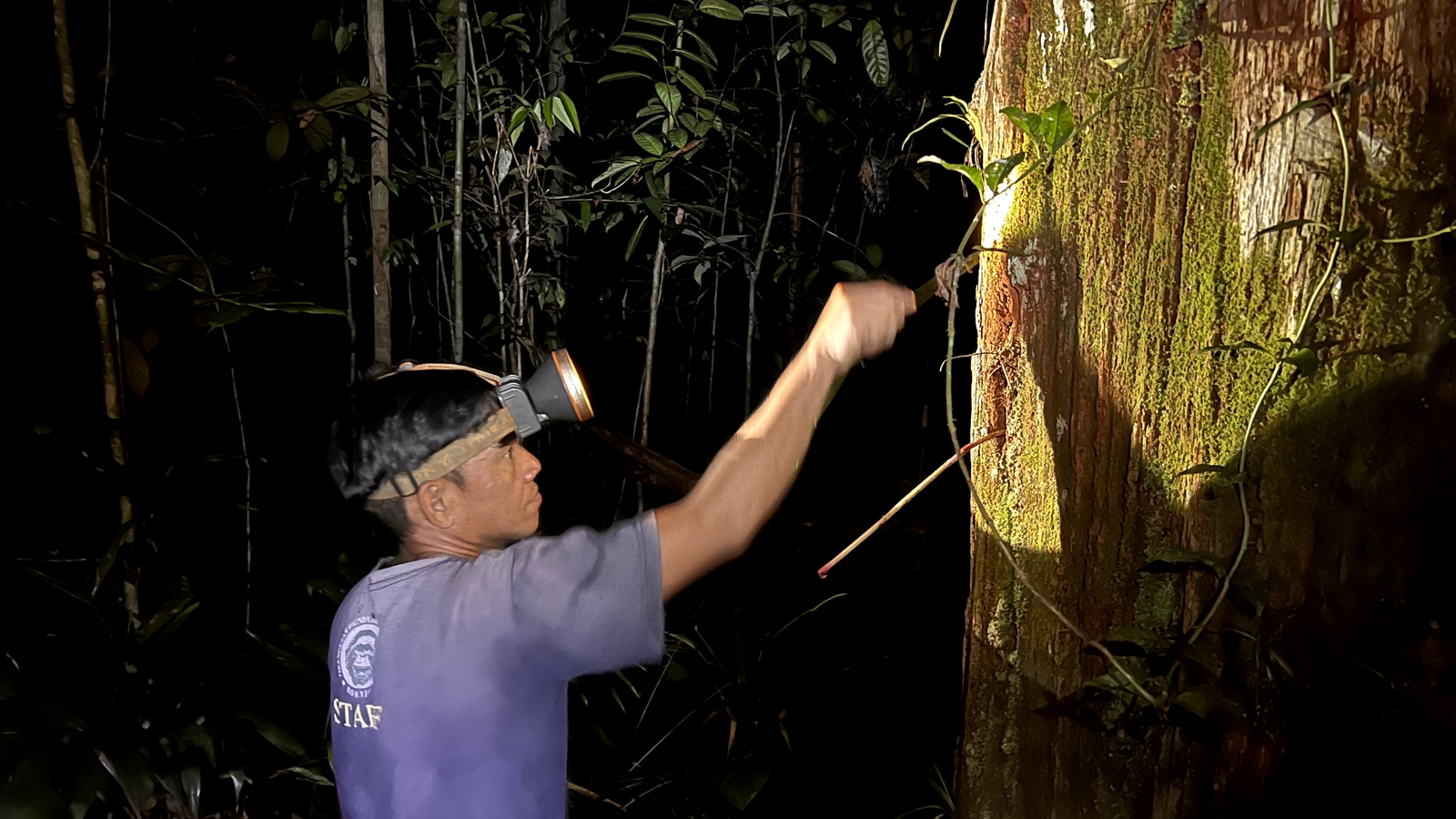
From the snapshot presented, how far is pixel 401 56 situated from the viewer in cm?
360

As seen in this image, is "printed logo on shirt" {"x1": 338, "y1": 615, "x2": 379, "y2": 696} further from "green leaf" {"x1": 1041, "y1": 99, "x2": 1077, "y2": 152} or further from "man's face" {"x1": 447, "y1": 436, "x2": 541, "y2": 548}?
"green leaf" {"x1": 1041, "y1": 99, "x2": 1077, "y2": 152}

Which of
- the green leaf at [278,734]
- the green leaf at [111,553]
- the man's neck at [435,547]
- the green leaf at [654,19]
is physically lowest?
the green leaf at [278,734]

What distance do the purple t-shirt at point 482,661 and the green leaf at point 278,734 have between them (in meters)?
1.46

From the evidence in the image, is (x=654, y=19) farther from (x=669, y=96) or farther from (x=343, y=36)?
(x=343, y=36)

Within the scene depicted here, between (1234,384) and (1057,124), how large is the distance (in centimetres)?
33

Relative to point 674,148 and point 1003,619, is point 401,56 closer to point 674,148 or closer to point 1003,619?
point 674,148

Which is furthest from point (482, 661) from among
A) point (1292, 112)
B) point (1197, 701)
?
point (1292, 112)

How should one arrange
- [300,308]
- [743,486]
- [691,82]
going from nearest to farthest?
[743,486] < [300,308] < [691,82]

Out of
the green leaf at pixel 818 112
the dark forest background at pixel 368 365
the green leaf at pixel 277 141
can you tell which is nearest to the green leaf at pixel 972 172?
the dark forest background at pixel 368 365

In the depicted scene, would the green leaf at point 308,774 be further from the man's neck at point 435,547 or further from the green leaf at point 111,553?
the man's neck at point 435,547

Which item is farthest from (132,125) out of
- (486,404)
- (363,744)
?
(363,744)

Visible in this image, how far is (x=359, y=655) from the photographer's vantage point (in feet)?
3.97

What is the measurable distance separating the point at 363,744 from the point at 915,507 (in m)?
2.74

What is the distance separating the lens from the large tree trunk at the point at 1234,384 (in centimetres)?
92
